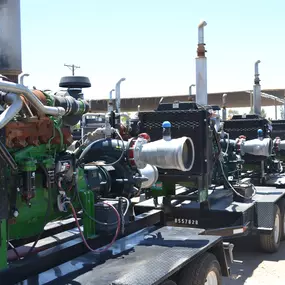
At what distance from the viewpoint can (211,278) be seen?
439 centimetres

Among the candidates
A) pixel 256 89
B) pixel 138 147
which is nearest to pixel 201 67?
pixel 256 89

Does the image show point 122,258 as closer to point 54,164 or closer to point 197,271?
point 197,271

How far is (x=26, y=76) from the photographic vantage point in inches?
152

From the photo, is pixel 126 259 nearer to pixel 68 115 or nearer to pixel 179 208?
pixel 68 115

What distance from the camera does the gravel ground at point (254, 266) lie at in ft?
19.4

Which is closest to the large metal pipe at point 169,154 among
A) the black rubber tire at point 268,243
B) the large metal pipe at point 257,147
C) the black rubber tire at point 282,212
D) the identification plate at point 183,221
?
the identification plate at point 183,221

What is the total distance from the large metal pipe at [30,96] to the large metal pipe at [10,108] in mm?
58

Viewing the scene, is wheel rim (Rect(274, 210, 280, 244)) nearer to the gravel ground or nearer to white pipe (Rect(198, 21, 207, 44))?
the gravel ground

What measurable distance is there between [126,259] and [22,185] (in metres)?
1.05

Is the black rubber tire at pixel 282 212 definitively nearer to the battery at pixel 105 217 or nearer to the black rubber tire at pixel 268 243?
the black rubber tire at pixel 268 243

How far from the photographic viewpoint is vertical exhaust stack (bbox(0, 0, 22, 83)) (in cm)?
362

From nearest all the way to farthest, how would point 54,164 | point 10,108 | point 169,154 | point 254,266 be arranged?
point 10,108 < point 54,164 < point 169,154 < point 254,266

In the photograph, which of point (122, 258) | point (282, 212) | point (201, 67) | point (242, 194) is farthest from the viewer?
point (201, 67)

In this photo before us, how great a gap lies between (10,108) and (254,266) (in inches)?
188
